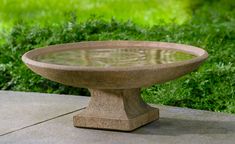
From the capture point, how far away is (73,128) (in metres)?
5.26

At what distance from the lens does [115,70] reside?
4.75 metres

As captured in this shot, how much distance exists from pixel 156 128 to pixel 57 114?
878mm

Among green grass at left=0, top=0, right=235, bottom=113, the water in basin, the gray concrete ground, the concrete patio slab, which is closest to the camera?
the gray concrete ground

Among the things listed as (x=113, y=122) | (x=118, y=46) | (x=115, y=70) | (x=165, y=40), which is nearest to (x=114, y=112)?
(x=113, y=122)

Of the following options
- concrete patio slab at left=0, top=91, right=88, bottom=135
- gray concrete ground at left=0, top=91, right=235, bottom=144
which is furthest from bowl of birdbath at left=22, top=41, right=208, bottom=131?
concrete patio slab at left=0, top=91, right=88, bottom=135

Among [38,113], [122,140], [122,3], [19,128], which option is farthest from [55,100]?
[122,3]

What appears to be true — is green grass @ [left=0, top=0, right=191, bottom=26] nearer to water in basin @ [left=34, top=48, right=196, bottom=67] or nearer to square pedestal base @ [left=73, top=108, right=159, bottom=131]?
water in basin @ [left=34, top=48, right=196, bottom=67]

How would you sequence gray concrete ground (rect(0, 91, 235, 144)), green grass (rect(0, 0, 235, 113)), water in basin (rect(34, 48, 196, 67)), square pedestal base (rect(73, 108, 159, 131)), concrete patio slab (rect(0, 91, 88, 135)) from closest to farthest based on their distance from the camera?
gray concrete ground (rect(0, 91, 235, 144)) < square pedestal base (rect(73, 108, 159, 131)) < water in basin (rect(34, 48, 196, 67)) < concrete patio slab (rect(0, 91, 88, 135)) < green grass (rect(0, 0, 235, 113))

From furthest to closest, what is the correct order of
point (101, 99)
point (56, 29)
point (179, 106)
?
point (56, 29), point (179, 106), point (101, 99)

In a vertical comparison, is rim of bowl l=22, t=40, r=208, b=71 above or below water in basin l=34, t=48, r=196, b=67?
above

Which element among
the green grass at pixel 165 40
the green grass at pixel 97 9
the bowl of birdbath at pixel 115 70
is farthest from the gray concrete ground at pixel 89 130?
the green grass at pixel 97 9

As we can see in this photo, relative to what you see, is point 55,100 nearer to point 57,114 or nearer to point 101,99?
point 57,114

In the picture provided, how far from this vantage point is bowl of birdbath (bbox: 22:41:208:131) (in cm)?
481

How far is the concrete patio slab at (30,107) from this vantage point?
5480mm
